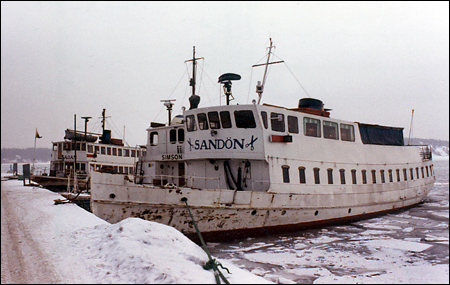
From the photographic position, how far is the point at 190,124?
14.2 meters

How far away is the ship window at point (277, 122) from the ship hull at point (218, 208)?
9.61ft

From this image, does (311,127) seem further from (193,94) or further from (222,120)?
(193,94)

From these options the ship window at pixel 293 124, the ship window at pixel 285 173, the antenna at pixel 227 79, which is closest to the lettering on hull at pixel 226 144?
the ship window at pixel 285 173

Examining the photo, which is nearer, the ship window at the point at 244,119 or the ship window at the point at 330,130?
the ship window at the point at 244,119

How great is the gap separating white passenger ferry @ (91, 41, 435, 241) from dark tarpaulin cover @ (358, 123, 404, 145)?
0.13 m

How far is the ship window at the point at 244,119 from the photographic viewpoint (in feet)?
42.4

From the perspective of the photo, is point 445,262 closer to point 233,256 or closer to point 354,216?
point 233,256

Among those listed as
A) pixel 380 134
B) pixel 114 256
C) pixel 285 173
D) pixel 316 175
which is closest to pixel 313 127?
pixel 316 175

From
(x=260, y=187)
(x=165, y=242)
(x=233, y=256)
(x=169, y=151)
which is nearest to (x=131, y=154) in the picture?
(x=169, y=151)

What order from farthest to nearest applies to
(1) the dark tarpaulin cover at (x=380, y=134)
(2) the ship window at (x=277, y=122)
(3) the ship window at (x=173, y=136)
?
(1) the dark tarpaulin cover at (x=380, y=134), (3) the ship window at (x=173, y=136), (2) the ship window at (x=277, y=122)

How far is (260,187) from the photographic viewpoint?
43.3 ft

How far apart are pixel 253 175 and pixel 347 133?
699 cm

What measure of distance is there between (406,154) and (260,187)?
14.7 metres

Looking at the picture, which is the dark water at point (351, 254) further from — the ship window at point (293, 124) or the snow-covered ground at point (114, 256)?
the ship window at point (293, 124)
